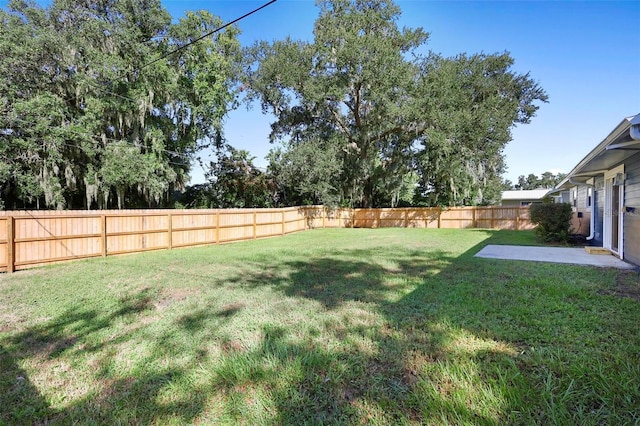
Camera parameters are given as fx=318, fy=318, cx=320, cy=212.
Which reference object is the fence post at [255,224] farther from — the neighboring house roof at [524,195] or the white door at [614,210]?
the neighboring house roof at [524,195]

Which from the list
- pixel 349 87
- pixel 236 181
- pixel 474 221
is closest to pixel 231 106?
pixel 236 181

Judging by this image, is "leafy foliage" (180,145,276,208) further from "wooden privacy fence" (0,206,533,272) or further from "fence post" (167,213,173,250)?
"fence post" (167,213,173,250)

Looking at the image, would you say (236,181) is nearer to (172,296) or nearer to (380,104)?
(380,104)

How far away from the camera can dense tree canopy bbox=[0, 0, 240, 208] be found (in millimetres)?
11352

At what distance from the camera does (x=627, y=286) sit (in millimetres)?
4293

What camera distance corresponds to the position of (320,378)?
2166 mm

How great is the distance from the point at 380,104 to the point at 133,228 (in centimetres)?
1183

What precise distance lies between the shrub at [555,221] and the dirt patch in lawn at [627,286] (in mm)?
5194

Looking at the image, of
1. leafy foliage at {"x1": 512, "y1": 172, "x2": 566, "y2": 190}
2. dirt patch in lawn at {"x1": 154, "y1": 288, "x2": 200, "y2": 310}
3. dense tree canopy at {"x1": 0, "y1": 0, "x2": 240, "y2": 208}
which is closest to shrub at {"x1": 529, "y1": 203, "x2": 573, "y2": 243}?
dirt patch in lawn at {"x1": 154, "y1": 288, "x2": 200, "y2": 310}

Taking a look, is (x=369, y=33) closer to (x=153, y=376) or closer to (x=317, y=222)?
(x=317, y=222)

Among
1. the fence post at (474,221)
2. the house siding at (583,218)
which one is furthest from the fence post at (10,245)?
the fence post at (474,221)

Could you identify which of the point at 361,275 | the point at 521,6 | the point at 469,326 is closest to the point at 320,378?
the point at 469,326

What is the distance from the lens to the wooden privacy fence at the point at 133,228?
257 inches

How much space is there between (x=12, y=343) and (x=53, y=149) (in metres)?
11.7
